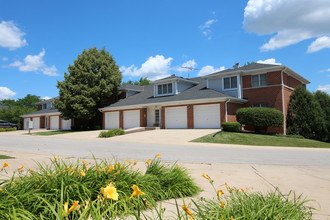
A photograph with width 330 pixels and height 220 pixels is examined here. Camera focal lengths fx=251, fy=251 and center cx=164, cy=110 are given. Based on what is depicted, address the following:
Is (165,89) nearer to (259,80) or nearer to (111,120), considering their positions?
(111,120)

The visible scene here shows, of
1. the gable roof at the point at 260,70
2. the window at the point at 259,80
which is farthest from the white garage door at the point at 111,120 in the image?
the window at the point at 259,80

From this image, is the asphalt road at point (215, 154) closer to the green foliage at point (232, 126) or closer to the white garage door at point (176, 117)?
the green foliage at point (232, 126)

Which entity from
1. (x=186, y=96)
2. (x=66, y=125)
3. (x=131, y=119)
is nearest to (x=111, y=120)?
(x=131, y=119)

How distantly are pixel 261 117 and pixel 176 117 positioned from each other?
28.7 feet

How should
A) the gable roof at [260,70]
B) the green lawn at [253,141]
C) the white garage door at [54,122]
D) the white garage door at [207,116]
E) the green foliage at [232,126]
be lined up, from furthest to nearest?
1. the white garage door at [54,122]
2. the white garage door at [207,116]
3. the gable roof at [260,70]
4. the green foliage at [232,126]
5. the green lawn at [253,141]

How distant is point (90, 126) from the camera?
36.0m

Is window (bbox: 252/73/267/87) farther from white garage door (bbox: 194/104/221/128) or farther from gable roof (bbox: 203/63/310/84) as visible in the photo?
white garage door (bbox: 194/104/221/128)

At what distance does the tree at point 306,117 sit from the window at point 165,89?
13082 millimetres

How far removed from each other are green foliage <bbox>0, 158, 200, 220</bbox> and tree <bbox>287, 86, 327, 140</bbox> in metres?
21.2

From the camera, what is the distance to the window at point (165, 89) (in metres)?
29.9

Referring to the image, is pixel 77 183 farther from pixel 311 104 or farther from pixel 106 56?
pixel 106 56

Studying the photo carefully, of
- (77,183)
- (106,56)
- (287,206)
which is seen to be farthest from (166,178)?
(106,56)

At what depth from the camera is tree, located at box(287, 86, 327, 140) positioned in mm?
22000

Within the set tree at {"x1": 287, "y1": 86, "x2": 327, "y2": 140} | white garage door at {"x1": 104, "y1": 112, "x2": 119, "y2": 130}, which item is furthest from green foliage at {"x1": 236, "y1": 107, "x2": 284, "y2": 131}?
white garage door at {"x1": 104, "y1": 112, "x2": 119, "y2": 130}
